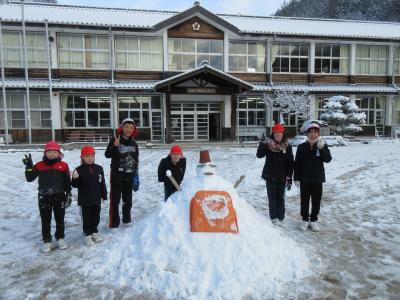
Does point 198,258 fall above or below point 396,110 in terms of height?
below

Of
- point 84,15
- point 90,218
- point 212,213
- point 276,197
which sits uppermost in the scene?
point 84,15

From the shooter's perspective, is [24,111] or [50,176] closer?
[50,176]

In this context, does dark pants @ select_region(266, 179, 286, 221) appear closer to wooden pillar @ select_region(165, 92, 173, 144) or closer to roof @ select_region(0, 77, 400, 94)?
roof @ select_region(0, 77, 400, 94)

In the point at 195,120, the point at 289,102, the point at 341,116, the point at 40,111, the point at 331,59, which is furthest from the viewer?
the point at 331,59

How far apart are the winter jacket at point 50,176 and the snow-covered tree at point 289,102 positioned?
16747mm

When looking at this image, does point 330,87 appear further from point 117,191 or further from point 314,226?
point 117,191

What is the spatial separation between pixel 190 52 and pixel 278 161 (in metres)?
16.0

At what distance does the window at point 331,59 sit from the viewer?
71.0 feet

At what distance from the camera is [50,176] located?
4180 mm

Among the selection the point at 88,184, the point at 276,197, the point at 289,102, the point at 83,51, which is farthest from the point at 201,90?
the point at 88,184

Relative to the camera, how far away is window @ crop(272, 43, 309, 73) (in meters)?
21.1

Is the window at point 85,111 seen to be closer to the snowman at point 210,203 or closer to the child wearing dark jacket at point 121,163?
the child wearing dark jacket at point 121,163

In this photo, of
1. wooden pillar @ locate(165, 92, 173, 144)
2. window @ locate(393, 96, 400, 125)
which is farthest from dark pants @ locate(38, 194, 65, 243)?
window @ locate(393, 96, 400, 125)

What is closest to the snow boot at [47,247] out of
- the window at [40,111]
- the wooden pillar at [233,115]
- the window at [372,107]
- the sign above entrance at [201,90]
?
the sign above entrance at [201,90]
